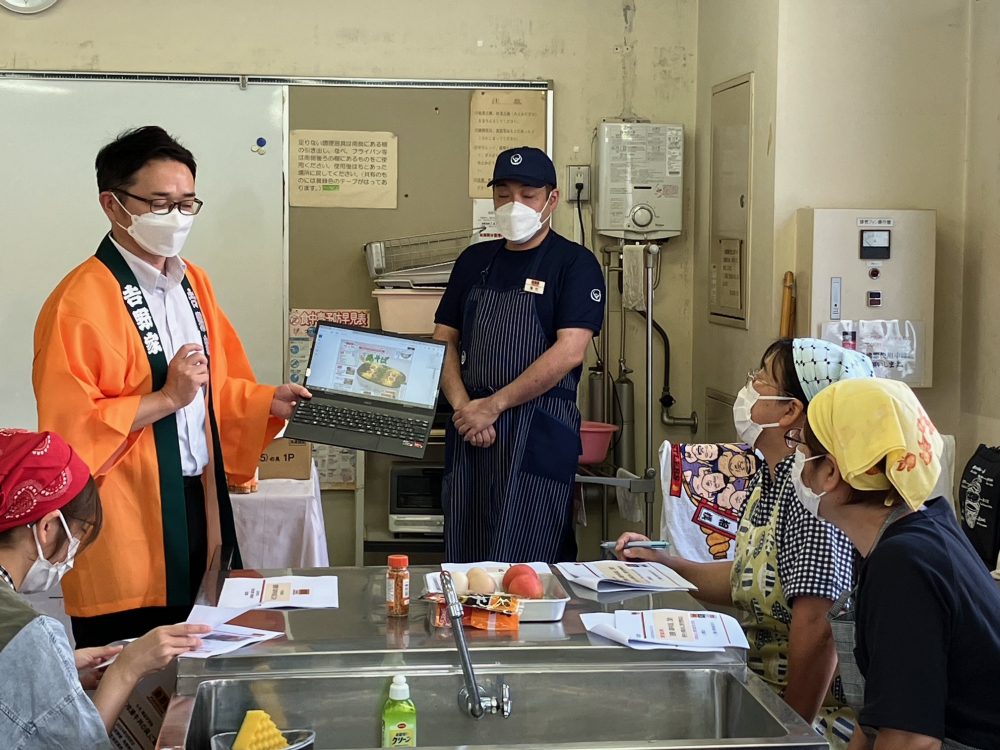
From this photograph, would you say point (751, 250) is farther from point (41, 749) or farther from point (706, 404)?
point (41, 749)

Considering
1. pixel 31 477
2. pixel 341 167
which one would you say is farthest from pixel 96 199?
pixel 31 477

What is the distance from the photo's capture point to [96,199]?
4.09 metres

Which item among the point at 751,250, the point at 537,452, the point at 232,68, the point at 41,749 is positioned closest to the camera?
the point at 41,749

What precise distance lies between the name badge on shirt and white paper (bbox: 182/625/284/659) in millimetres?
1744

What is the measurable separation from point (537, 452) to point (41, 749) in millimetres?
2051

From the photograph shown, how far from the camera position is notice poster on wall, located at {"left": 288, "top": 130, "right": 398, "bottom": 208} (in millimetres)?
4176

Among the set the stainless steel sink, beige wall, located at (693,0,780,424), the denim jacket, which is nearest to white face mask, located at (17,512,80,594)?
the denim jacket

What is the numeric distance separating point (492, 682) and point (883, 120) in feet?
8.02

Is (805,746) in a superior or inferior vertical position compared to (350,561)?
superior

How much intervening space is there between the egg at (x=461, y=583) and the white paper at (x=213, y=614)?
0.36 metres

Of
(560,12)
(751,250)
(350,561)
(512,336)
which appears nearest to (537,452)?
(512,336)

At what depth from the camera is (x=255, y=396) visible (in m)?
2.40

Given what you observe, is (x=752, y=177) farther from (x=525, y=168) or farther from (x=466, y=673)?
(x=466, y=673)

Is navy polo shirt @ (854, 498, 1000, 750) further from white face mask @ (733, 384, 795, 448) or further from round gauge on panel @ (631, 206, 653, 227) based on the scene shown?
round gauge on panel @ (631, 206, 653, 227)
